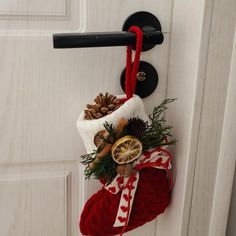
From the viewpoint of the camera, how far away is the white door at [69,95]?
0.53 meters

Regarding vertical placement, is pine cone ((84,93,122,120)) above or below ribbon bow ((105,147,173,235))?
above

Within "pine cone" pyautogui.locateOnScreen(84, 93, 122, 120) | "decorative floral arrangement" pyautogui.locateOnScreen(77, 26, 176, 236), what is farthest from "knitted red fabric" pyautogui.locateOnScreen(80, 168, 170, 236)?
"pine cone" pyautogui.locateOnScreen(84, 93, 122, 120)

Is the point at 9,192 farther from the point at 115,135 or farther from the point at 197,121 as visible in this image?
the point at 197,121

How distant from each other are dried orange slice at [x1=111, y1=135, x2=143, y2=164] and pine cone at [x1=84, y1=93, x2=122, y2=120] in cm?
5

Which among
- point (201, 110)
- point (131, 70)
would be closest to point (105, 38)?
point (131, 70)

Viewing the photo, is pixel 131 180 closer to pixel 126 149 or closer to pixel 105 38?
pixel 126 149

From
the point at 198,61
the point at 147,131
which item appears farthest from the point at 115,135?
the point at 198,61

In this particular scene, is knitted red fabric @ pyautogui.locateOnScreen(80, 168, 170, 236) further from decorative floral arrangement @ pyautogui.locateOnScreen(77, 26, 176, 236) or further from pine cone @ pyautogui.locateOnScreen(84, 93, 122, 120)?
pine cone @ pyautogui.locateOnScreen(84, 93, 122, 120)

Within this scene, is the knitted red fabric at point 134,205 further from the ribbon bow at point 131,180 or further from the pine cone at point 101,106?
the pine cone at point 101,106

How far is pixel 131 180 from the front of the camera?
56 centimetres

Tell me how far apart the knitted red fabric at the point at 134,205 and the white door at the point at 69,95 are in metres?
0.03

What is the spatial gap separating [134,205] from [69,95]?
222mm

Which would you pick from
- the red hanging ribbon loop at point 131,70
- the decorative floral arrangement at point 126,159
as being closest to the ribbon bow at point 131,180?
the decorative floral arrangement at point 126,159

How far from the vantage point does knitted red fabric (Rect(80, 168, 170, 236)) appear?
577 millimetres
